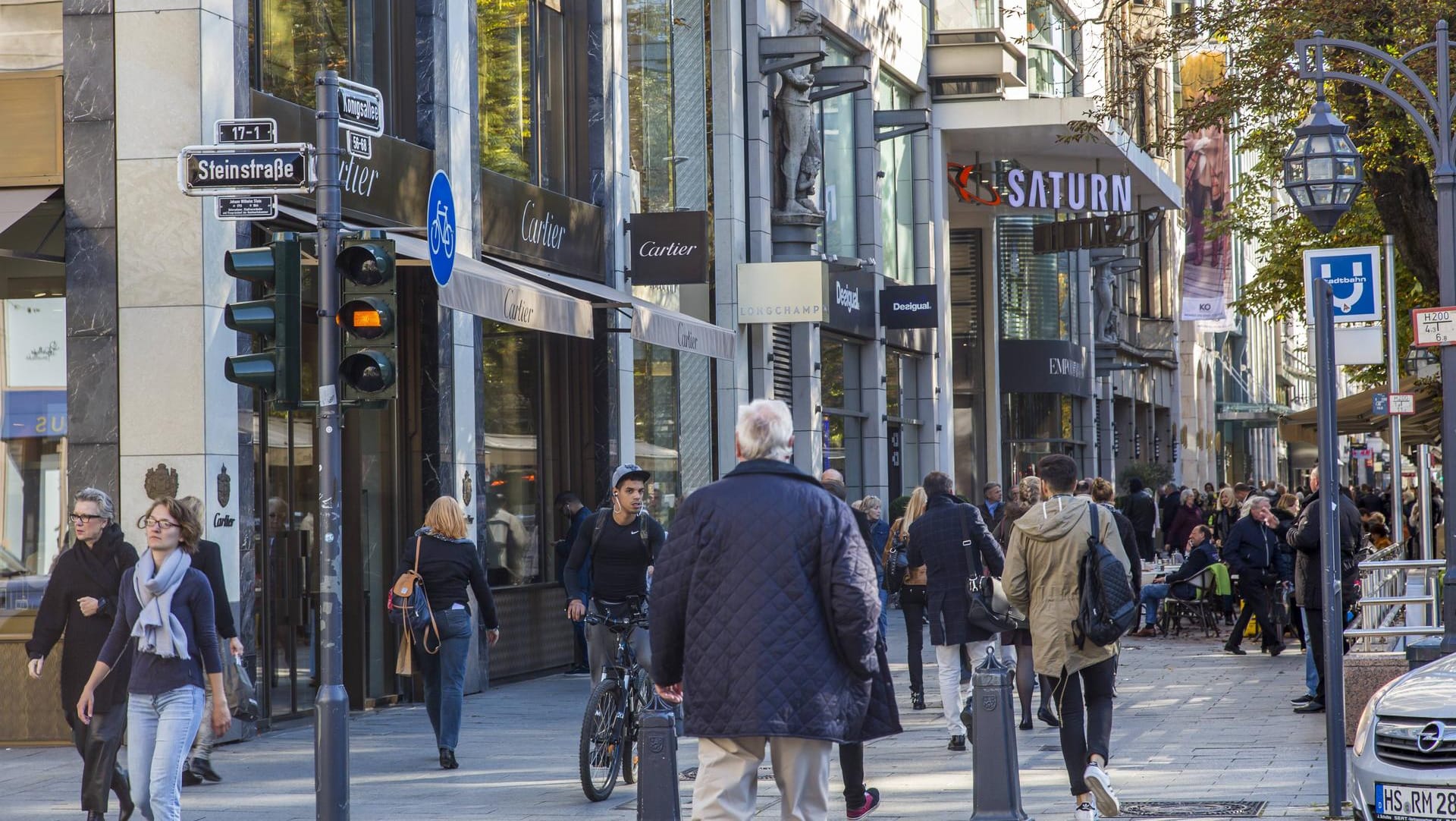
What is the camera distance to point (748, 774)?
6496 mm

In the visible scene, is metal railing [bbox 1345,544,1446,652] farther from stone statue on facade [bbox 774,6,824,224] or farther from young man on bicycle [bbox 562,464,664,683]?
stone statue on facade [bbox 774,6,824,224]

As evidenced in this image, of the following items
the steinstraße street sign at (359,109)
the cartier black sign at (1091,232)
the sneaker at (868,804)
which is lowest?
the sneaker at (868,804)

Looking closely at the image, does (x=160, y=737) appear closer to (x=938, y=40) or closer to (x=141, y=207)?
(x=141, y=207)

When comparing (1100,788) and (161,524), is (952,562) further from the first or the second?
(161,524)

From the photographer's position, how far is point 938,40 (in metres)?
32.7

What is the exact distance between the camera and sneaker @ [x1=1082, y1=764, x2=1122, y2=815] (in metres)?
8.83

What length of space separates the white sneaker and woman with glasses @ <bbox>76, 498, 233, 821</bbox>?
3.98m

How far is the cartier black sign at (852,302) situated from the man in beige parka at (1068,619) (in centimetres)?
1590

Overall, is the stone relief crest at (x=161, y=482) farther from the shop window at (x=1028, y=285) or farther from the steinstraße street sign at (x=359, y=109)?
the shop window at (x=1028, y=285)

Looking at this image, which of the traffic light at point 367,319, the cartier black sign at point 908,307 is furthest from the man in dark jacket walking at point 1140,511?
the traffic light at point 367,319

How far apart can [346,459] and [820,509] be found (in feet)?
32.6

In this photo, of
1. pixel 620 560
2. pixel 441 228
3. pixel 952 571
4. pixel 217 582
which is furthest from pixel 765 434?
pixel 952 571

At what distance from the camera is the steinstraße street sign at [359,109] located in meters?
9.26

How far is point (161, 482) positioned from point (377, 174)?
362 cm
